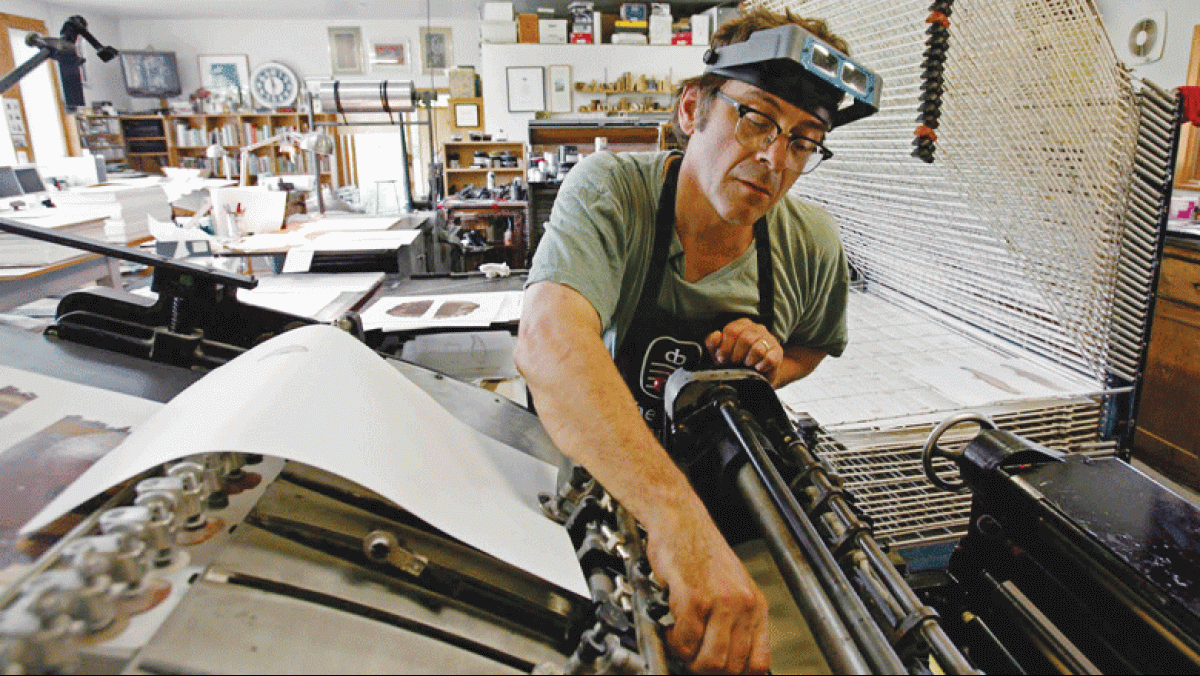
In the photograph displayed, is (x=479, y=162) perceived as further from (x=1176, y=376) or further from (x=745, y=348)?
(x=745, y=348)

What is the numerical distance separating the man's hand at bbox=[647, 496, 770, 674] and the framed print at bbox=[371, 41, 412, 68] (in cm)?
1073

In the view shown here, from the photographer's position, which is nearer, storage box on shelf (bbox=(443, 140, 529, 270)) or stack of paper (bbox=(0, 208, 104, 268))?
stack of paper (bbox=(0, 208, 104, 268))

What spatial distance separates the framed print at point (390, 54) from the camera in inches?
388

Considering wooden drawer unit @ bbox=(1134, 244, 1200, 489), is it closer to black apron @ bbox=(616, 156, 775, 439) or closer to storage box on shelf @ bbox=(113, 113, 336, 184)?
black apron @ bbox=(616, 156, 775, 439)

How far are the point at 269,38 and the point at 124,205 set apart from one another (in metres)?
6.67

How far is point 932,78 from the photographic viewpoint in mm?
1103

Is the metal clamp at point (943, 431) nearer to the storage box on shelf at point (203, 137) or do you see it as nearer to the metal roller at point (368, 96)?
the metal roller at point (368, 96)

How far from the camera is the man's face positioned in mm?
1035

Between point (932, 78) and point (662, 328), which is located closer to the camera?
point (932, 78)

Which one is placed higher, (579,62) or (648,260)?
(579,62)

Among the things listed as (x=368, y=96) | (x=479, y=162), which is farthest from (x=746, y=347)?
(x=479, y=162)

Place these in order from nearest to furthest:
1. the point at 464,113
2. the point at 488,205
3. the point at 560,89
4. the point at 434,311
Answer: the point at 434,311 < the point at 488,205 < the point at 464,113 < the point at 560,89

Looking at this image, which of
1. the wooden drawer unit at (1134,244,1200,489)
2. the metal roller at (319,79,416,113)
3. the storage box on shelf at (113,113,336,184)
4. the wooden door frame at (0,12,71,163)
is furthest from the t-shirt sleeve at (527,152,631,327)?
the storage box on shelf at (113,113,336,184)

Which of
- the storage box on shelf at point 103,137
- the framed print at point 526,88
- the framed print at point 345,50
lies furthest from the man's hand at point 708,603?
the storage box on shelf at point 103,137
